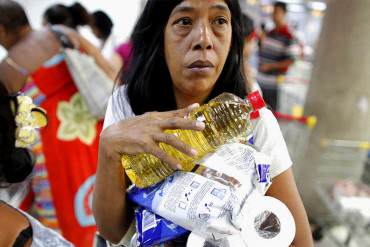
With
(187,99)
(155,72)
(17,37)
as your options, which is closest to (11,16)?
(17,37)

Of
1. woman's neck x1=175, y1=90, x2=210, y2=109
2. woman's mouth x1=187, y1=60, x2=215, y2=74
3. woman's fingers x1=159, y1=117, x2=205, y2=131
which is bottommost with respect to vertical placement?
woman's neck x1=175, y1=90, x2=210, y2=109

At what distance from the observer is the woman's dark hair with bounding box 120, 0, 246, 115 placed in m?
1.24

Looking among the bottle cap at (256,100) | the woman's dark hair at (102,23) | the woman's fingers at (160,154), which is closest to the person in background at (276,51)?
the woman's dark hair at (102,23)

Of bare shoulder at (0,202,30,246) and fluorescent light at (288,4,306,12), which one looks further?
fluorescent light at (288,4,306,12)

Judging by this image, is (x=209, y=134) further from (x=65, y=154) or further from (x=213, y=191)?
(x=65, y=154)

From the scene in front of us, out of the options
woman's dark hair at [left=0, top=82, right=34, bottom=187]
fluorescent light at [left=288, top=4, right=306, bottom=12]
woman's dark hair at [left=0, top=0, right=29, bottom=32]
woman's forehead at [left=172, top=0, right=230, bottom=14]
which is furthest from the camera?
fluorescent light at [left=288, top=4, right=306, bottom=12]

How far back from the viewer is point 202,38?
3.34ft

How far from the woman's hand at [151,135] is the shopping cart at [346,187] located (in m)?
2.07

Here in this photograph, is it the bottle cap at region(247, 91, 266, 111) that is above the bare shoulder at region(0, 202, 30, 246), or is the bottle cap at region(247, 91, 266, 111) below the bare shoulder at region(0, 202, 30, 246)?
above

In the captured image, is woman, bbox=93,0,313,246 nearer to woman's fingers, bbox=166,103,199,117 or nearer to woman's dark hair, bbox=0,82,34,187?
woman's fingers, bbox=166,103,199,117

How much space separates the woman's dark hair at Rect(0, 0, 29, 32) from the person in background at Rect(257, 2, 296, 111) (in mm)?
3958

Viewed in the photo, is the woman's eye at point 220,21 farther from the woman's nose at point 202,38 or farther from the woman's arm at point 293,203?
the woman's arm at point 293,203

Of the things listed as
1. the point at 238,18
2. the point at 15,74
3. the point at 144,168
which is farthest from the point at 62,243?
the point at 15,74

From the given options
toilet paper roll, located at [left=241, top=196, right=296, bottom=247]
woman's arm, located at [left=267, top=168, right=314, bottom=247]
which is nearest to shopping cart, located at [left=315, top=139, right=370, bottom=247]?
woman's arm, located at [left=267, top=168, right=314, bottom=247]
